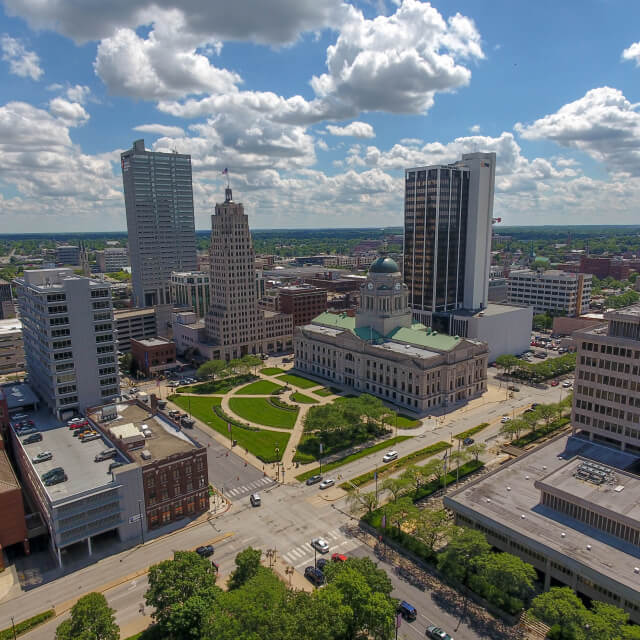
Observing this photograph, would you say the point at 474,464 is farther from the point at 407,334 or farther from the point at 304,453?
the point at 407,334

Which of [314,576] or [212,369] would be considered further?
[212,369]

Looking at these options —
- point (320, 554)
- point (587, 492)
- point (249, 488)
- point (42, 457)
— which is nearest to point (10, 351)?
point (42, 457)

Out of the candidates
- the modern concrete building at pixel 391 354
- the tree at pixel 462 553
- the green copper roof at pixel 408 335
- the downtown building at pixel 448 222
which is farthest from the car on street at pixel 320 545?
the downtown building at pixel 448 222

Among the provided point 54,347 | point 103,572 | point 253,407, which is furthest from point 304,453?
point 54,347

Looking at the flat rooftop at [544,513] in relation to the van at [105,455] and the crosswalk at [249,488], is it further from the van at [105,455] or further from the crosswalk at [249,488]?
the van at [105,455]

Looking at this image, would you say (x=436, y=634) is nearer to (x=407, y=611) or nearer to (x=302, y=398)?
(x=407, y=611)

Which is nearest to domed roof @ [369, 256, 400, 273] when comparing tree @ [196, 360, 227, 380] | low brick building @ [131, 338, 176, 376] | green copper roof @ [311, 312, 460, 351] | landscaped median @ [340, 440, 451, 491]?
green copper roof @ [311, 312, 460, 351]

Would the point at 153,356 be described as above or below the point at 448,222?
below
